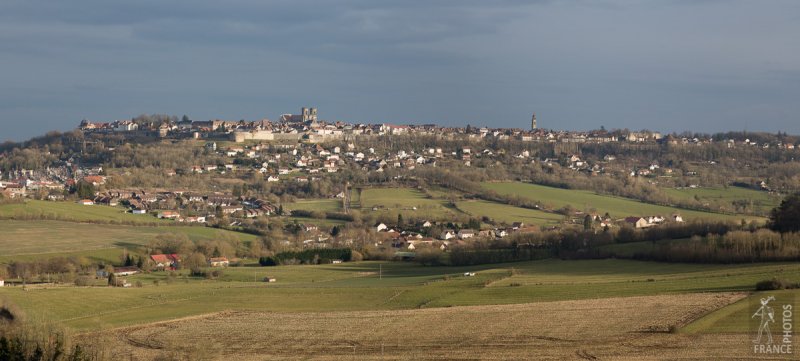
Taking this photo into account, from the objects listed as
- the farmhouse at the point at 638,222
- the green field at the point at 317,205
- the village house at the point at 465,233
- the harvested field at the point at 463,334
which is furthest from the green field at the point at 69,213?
the harvested field at the point at 463,334

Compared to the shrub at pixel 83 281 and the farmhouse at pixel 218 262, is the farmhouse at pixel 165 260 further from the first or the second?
the shrub at pixel 83 281

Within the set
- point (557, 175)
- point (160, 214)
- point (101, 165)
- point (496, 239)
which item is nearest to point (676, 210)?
point (496, 239)

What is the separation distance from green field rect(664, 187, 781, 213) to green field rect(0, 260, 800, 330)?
119 ft

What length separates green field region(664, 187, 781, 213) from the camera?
82.1 m

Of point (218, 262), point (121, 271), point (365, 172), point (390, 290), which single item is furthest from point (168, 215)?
point (390, 290)

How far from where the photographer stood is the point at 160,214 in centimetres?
7738

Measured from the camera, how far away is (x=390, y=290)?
44250 mm

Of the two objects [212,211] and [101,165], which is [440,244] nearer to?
[212,211]

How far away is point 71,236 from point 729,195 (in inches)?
2172

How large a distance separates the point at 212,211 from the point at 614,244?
37492 millimetres

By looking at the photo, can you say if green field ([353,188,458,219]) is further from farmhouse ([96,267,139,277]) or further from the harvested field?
the harvested field

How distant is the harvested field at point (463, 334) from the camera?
90.3 ft

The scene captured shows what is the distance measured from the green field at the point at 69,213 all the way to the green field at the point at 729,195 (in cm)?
4416

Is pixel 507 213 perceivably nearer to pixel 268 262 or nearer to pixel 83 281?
pixel 268 262
